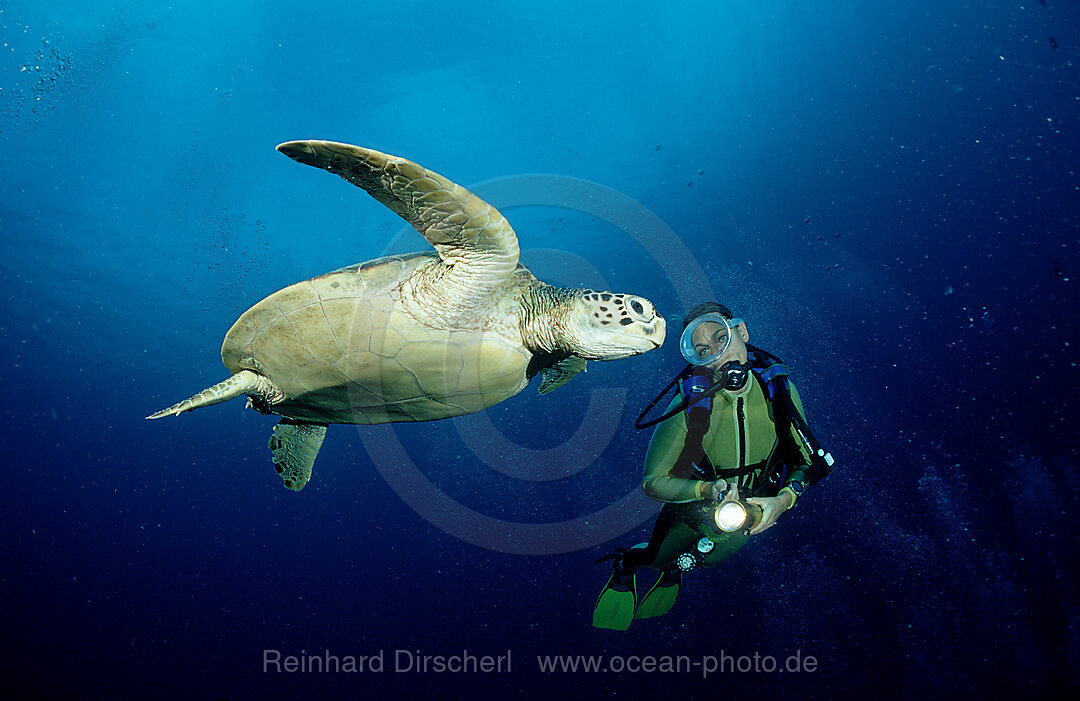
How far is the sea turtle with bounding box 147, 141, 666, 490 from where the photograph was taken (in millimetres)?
2305

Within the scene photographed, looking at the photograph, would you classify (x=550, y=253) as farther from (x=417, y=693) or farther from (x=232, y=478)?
(x=232, y=478)

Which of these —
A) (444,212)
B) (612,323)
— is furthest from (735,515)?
(444,212)

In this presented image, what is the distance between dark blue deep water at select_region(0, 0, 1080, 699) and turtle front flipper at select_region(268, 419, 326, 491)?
5.18 metres

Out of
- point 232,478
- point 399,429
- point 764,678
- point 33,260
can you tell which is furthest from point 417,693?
point 232,478

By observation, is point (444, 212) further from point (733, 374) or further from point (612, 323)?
point (733, 374)

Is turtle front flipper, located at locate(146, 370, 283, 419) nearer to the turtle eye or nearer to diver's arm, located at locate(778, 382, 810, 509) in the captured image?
the turtle eye

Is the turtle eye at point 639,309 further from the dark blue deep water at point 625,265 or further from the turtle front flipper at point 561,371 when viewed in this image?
the dark blue deep water at point 625,265

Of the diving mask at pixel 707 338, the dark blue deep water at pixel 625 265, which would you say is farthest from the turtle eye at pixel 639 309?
the dark blue deep water at pixel 625 265

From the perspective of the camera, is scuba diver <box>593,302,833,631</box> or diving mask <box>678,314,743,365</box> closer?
scuba diver <box>593,302,833,631</box>

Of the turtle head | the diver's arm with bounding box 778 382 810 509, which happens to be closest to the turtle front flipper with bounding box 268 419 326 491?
the turtle head

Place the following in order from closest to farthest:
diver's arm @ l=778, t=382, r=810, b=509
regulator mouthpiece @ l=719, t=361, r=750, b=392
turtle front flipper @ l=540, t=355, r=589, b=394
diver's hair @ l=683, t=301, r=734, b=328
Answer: diver's arm @ l=778, t=382, r=810, b=509
regulator mouthpiece @ l=719, t=361, r=750, b=392
diver's hair @ l=683, t=301, r=734, b=328
turtle front flipper @ l=540, t=355, r=589, b=394

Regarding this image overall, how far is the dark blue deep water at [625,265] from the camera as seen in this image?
9.11 metres

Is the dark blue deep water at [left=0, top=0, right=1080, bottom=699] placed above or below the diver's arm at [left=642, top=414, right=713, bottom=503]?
above

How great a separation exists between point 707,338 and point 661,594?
103 inches
